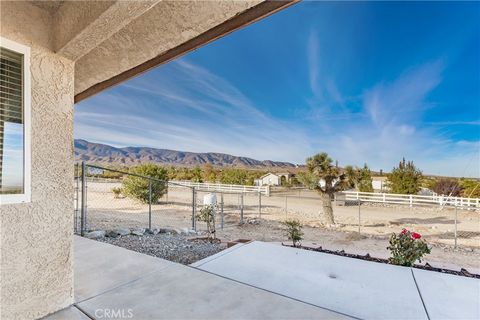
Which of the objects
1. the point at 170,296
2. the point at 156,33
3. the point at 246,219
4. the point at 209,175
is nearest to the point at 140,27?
the point at 156,33

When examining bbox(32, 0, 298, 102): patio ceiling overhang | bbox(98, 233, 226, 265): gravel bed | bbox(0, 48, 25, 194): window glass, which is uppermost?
bbox(32, 0, 298, 102): patio ceiling overhang

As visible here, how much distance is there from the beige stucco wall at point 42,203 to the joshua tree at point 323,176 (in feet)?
35.2

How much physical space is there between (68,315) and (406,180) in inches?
851

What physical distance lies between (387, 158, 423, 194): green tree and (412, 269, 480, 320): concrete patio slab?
1854cm

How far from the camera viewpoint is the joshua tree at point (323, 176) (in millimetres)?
11609

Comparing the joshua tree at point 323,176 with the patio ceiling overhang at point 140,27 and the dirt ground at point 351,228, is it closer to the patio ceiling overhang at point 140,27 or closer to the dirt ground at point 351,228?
the dirt ground at point 351,228

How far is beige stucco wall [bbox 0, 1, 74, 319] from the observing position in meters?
1.63

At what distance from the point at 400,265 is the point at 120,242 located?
14.1 feet

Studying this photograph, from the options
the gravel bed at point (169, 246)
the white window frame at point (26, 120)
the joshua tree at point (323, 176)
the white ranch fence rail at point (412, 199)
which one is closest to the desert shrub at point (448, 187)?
the white ranch fence rail at point (412, 199)

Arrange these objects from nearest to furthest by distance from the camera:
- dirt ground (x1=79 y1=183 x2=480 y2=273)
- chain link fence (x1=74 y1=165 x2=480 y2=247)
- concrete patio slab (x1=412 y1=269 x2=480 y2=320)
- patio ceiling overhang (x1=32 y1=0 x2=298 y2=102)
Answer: patio ceiling overhang (x1=32 y1=0 x2=298 y2=102)
concrete patio slab (x1=412 y1=269 x2=480 y2=320)
dirt ground (x1=79 y1=183 x2=480 y2=273)
chain link fence (x1=74 y1=165 x2=480 y2=247)

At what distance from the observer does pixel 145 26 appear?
65.7 inches

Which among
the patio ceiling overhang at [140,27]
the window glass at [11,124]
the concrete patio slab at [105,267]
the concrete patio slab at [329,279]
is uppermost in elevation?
the patio ceiling overhang at [140,27]

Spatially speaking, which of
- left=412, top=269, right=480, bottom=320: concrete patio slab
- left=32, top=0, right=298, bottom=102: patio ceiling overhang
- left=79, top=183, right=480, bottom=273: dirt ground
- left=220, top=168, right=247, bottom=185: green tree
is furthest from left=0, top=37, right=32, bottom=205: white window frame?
left=220, top=168, right=247, bottom=185: green tree

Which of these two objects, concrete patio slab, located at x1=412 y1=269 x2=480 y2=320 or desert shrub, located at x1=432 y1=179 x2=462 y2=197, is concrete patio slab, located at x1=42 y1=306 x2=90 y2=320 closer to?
concrete patio slab, located at x1=412 y1=269 x2=480 y2=320
